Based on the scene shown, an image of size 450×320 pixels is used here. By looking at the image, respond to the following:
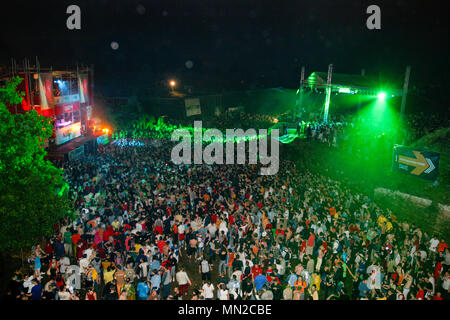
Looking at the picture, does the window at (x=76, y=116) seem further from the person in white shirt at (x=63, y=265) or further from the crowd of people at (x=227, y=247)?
the person in white shirt at (x=63, y=265)

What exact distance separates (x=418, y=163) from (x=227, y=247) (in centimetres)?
889

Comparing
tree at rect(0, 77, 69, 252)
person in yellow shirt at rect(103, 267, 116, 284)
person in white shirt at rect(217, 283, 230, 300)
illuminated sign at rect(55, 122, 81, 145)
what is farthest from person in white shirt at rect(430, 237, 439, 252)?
illuminated sign at rect(55, 122, 81, 145)

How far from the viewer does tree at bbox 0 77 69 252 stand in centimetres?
834

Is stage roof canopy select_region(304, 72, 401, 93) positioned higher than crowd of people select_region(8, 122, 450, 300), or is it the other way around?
stage roof canopy select_region(304, 72, 401, 93)

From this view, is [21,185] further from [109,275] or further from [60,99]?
[60,99]

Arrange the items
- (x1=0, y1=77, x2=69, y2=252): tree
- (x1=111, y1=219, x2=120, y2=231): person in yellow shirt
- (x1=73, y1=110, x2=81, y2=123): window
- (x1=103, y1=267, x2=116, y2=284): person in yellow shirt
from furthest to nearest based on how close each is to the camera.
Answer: (x1=73, y1=110, x2=81, y2=123): window, (x1=111, y1=219, x2=120, y2=231): person in yellow shirt, (x1=0, y1=77, x2=69, y2=252): tree, (x1=103, y1=267, x2=116, y2=284): person in yellow shirt

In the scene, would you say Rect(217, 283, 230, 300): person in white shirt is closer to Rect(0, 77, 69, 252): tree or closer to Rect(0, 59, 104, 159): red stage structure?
Rect(0, 77, 69, 252): tree

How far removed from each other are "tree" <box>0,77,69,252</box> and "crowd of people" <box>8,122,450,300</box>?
718mm

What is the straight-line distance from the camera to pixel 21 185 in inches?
344

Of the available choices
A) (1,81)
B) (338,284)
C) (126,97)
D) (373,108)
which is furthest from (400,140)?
(126,97)

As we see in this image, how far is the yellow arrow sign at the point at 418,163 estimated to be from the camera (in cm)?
1291

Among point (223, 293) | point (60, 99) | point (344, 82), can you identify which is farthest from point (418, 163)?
point (60, 99)

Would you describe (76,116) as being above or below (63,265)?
above

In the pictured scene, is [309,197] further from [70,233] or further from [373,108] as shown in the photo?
[373,108]
